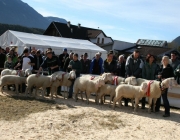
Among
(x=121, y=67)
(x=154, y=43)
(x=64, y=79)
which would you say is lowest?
(x=64, y=79)

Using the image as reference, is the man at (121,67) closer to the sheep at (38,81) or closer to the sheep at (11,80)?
the sheep at (38,81)

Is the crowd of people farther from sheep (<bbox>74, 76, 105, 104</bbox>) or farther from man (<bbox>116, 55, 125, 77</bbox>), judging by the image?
sheep (<bbox>74, 76, 105, 104</bbox>)

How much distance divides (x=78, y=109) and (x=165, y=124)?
3.07 meters

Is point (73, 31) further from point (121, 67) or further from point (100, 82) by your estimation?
point (100, 82)

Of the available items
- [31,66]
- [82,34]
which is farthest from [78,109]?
[82,34]

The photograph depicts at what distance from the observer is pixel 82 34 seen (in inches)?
2028

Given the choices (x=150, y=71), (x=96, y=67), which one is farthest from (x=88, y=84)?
(x=150, y=71)

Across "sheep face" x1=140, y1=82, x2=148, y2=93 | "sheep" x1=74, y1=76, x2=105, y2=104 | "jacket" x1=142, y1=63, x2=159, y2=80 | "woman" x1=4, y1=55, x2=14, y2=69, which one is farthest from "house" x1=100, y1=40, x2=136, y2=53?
"sheep face" x1=140, y1=82, x2=148, y2=93

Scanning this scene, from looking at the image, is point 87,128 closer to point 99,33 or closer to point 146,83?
point 146,83

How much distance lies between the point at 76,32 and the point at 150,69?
42228 millimetres

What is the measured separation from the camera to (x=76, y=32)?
5059 centimetres

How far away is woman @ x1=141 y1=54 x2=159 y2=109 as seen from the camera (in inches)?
368

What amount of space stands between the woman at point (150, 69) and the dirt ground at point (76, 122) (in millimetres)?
1436

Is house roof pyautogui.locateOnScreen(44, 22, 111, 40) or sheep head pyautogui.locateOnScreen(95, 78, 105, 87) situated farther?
house roof pyautogui.locateOnScreen(44, 22, 111, 40)
